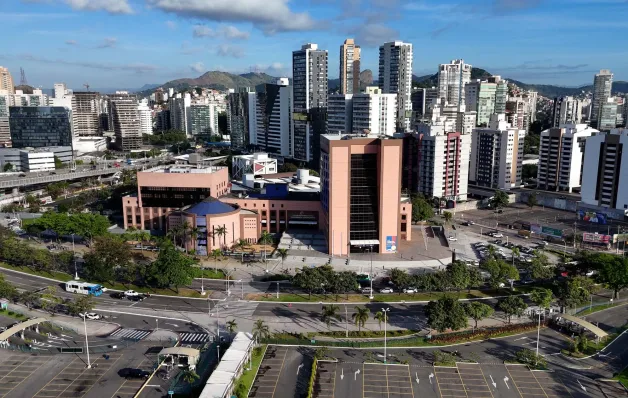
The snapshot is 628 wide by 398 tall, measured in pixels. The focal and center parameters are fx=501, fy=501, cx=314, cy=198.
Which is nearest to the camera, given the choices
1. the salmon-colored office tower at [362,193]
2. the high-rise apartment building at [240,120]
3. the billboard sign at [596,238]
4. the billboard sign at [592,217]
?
the salmon-colored office tower at [362,193]

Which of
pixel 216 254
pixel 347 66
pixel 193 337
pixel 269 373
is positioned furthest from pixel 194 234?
pixel 347 66

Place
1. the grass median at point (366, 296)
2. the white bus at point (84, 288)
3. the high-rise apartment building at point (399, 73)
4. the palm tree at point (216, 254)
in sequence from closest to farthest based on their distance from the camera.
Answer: the grass median at point (366, 296), the white bus at point (84, 288), the palm tree at point (216, 254), the high-rise apartment building at point (399, 73)

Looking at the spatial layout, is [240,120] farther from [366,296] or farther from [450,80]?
[366,296]

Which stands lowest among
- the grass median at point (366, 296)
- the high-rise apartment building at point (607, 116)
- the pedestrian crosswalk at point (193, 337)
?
the pedestrian crosswalk at point (193, 337)

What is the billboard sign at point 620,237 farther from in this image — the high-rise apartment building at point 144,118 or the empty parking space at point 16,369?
the high-rise apartment building at point 144,118

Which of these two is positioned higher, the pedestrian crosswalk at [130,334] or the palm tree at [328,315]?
the palm tree at [328,315]

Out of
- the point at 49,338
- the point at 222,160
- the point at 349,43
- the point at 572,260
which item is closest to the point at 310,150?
the point at 222,160

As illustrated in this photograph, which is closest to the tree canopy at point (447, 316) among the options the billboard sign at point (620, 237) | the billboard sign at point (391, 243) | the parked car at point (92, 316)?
the billboard sign at point (391, 243)

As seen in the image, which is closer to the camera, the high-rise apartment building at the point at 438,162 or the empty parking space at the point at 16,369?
the empty parking space at the point at 16,369
